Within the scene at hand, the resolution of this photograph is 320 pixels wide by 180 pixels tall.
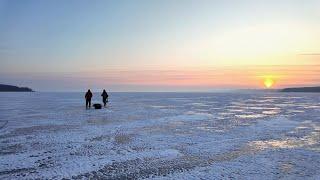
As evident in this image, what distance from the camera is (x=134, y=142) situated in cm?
1150

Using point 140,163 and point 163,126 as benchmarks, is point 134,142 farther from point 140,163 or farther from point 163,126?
point 163,126

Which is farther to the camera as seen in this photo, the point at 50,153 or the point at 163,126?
the point at 163,126

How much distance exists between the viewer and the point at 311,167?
8.00 m

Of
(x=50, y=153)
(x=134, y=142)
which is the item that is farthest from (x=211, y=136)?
(x=50, y=153)

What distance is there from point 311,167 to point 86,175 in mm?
5096

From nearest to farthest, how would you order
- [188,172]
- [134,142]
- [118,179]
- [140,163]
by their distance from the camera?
1. [118,179]
2. [188,172]
3. [140,163]
4. [134,142]

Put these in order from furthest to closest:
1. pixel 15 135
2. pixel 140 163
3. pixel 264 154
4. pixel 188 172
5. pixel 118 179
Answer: pixel 15 135 → pixel 264 154 → pixel 140 163 → pixel 188 172 → pixel 118 179

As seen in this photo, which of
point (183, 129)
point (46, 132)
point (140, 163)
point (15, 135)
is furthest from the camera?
point (183, 129)

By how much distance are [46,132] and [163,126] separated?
5178mm

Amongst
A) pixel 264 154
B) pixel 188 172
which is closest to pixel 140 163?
pixel 188 172

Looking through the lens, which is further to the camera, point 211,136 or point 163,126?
point 163,126

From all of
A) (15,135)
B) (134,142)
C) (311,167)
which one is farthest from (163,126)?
(311,167)

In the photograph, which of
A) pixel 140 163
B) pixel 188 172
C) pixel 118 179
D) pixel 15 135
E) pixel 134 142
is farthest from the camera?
pixel 15 135

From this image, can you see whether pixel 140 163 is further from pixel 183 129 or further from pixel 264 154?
pixel 183 129
